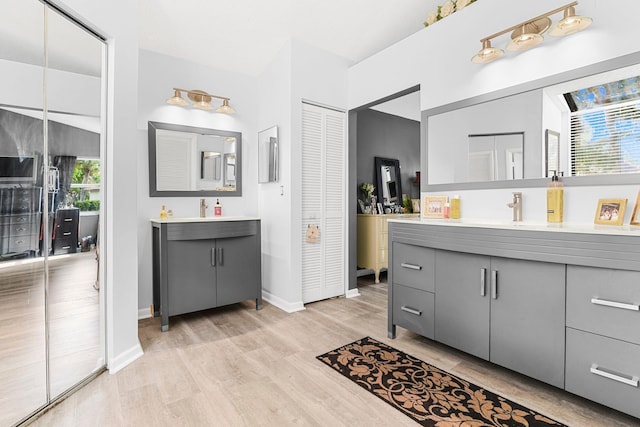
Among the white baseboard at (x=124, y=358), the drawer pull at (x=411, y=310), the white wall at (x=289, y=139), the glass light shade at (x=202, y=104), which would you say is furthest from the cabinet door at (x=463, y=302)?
the glass light shade at (x=202, y=104)

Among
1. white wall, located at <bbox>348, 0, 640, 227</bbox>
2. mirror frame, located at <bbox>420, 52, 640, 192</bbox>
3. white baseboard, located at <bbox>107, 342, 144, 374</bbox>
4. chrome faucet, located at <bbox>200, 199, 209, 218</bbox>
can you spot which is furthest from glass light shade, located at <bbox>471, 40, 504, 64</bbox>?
white baseboard, located at <bbox>107, 342, 144, 374</bbox>

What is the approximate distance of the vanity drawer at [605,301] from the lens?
1495 millimetres

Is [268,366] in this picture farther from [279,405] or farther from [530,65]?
[530,65]

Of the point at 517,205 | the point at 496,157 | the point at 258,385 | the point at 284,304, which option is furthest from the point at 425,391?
the point at 284,304

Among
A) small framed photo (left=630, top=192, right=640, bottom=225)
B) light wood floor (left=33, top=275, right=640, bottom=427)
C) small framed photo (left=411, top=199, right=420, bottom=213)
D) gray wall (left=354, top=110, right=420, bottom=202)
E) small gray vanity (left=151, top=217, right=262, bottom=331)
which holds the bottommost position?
light wood floor (left=33, top=275, right=640, bottom=427)

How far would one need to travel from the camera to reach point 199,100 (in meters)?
3.43

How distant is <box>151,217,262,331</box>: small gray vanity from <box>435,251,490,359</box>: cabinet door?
6.09 feet

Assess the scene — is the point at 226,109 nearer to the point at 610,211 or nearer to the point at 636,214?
the point at 610,211

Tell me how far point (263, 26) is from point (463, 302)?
9.86ft

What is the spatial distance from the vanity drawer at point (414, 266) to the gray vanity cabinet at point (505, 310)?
0.22ft

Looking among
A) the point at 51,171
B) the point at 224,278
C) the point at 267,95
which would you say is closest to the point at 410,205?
the point at 267,95

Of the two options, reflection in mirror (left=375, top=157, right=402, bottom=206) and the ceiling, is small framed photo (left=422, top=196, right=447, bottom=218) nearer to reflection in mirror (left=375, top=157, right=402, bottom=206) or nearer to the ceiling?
the ceiling

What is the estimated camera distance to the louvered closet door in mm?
3551

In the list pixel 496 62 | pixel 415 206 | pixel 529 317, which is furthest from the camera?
pixel 415 206
